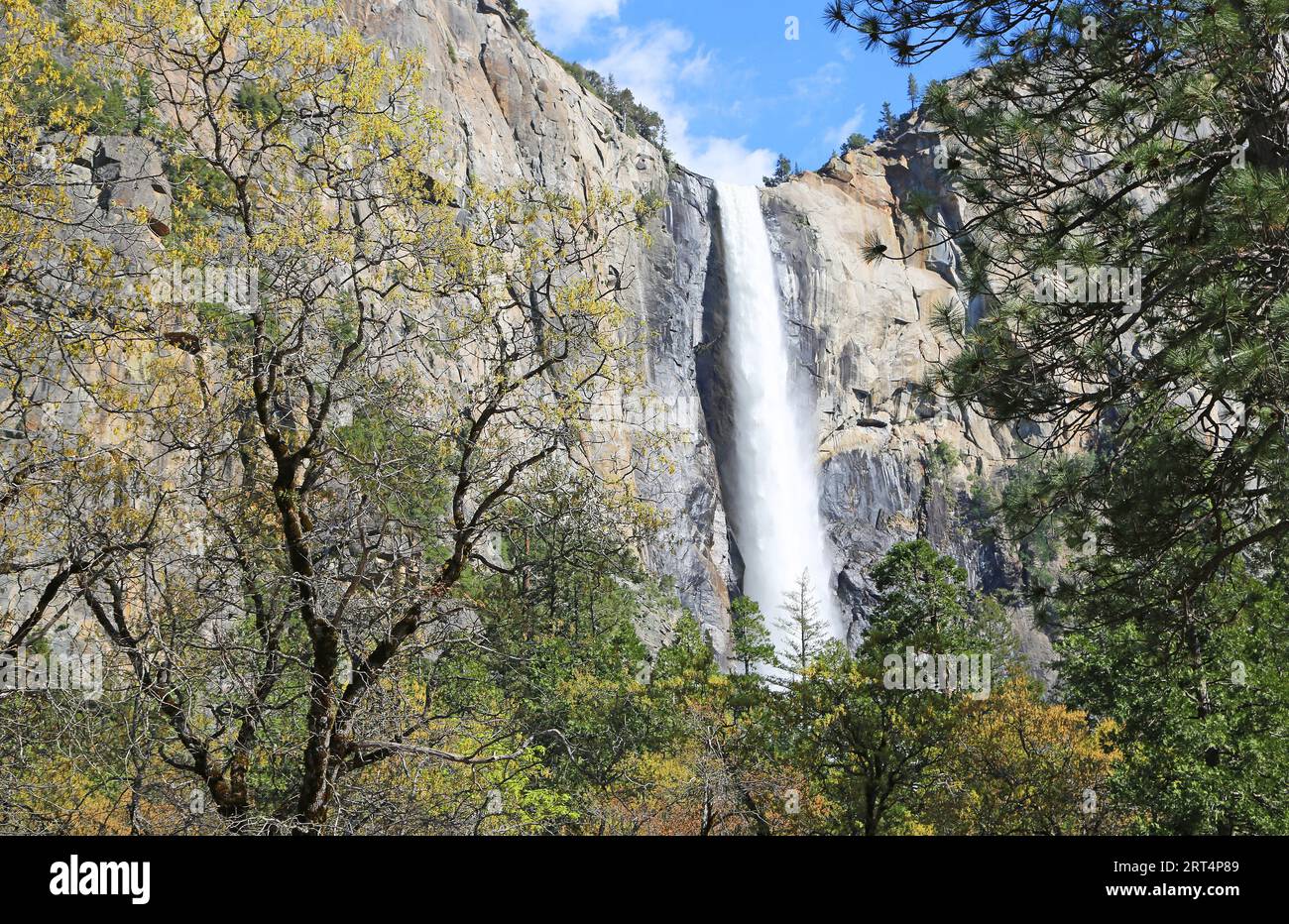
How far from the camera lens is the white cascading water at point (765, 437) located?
61000mm

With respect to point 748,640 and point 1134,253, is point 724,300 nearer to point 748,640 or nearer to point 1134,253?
point 748,640

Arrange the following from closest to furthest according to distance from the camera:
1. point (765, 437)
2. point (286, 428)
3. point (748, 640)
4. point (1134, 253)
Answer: point (1134, 253) < point (286, 428) < point (748, 640) < point (765, 437)

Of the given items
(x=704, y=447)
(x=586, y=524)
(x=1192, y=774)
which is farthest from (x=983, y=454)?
(x=586, y=524)

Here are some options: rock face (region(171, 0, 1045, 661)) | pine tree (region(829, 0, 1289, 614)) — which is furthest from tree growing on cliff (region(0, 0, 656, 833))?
rock face (region(171, 0, 1045, 661))

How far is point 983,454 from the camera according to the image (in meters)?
76.7

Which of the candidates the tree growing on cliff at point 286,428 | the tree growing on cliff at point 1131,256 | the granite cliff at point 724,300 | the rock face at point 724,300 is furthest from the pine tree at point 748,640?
the tree growing on cliff at point 1131,256

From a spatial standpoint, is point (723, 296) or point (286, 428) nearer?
point (286, 428)

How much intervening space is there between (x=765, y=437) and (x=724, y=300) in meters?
9.20

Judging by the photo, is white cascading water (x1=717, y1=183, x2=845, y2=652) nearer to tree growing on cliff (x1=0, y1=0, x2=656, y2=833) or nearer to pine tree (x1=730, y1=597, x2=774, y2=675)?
pine tree (x1=730, y1=597, x2=774, y2=675)

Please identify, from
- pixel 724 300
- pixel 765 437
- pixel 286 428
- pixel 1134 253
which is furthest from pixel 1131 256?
pixel 724 300

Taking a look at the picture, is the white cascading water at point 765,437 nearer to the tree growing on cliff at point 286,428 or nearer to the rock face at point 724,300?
the rock face at point 724,300

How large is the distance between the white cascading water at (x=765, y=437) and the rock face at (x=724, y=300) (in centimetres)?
125

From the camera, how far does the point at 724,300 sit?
206ft
